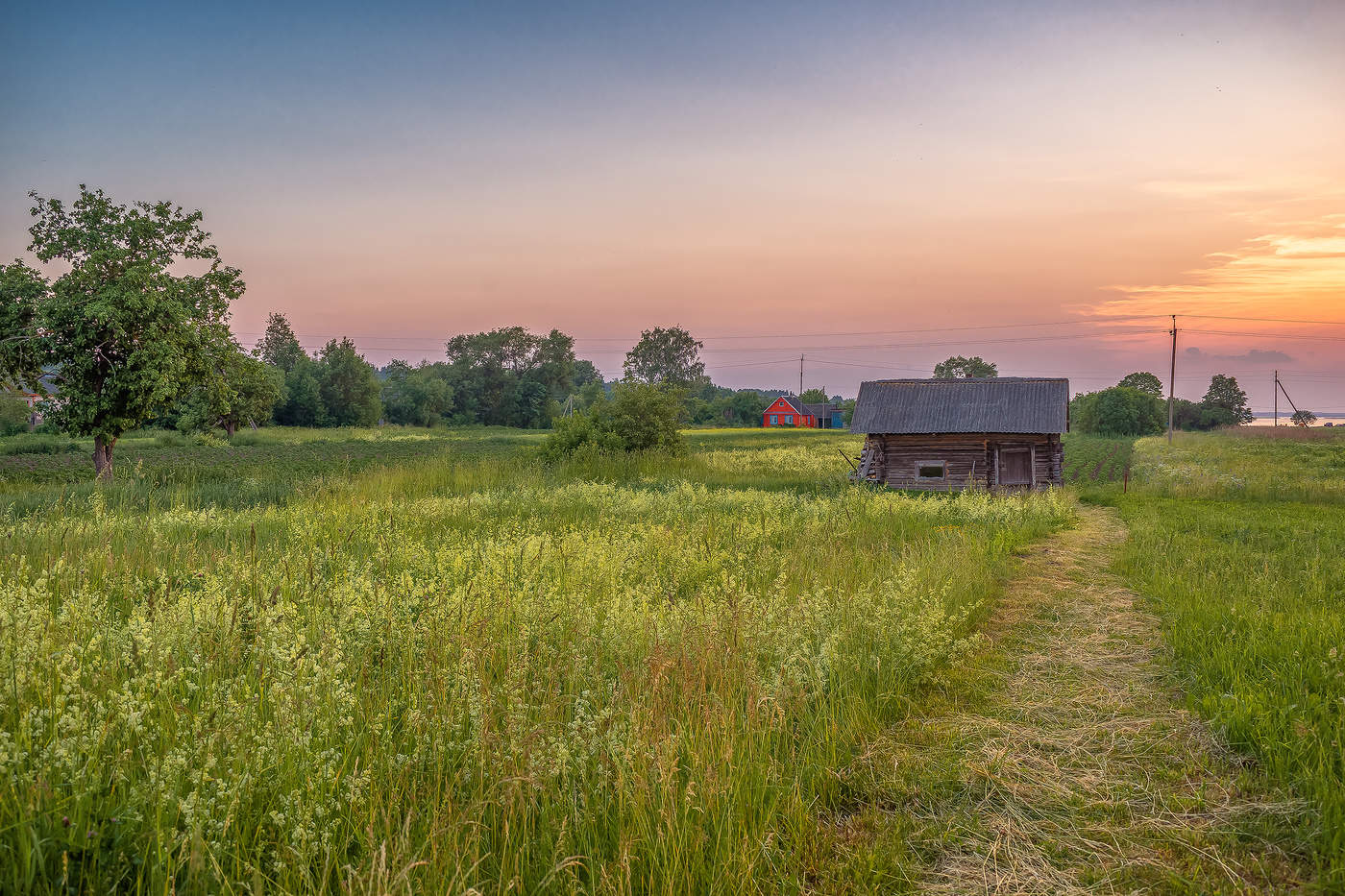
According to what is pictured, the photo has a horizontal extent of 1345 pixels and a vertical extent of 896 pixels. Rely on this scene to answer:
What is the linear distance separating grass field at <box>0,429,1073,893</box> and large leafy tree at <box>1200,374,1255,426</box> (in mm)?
125657

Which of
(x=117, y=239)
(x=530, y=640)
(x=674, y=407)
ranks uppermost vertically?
(x=117, y=239)

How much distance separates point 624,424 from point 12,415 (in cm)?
5234

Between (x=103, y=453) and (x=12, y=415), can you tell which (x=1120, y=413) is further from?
(x=12, y=415)

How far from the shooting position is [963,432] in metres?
25.2

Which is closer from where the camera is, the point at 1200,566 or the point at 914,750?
the point at 914,750

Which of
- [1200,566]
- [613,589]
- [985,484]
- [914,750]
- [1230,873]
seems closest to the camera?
[1230,873]

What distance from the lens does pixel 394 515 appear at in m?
12.4

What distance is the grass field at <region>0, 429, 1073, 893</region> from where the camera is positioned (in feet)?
8.93

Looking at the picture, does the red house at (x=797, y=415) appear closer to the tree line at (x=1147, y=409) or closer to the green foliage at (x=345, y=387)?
the tree line at (x=1147, y=409)

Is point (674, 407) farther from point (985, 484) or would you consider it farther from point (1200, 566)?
point (1200, 566)

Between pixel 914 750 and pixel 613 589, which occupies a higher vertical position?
pixel 613 589

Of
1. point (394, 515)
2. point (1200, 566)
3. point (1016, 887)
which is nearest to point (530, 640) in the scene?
point (1016, 887)

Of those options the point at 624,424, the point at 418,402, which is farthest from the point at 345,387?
the point at 624,424

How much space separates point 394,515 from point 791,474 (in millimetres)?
19586
